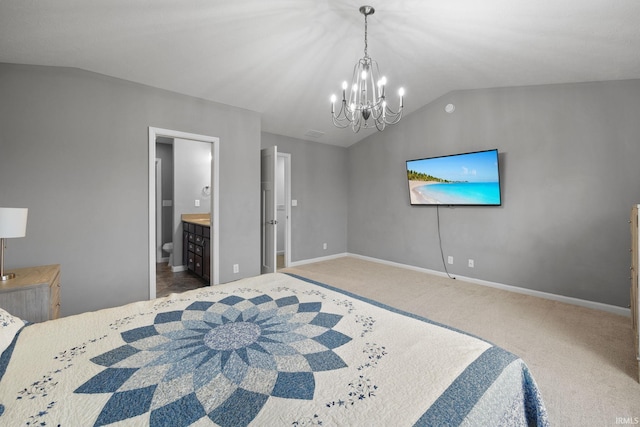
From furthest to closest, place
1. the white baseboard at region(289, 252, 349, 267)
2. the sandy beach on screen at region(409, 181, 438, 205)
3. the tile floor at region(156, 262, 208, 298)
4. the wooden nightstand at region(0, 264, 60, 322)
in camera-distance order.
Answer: the white baseboard at region(289, 252, 349, 267) → the sandy beach on screen at region(409, 181, 438, 205) → the tile floor at region(156, 262, 208, 298) → the wooden nightstand at region(0, 264, 60, 322)

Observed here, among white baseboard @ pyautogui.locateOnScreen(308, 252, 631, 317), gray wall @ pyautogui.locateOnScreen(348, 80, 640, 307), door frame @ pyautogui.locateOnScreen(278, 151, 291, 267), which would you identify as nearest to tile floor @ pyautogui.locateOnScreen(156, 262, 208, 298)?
door frame @ pyautogui.locateOnScreen(278, 151, 291, 267)

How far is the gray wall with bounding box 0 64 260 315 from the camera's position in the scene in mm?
2617

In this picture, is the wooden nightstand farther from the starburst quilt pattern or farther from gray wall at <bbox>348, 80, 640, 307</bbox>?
gray wall at <bbox>348, 80, 640, 307</bbox>

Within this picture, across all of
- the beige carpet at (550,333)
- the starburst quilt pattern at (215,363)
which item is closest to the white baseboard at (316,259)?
the beige carpet at (550,333)

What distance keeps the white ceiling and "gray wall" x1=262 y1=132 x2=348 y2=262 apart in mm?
1738

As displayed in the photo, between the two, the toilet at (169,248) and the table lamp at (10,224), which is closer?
the table lamp at (10,224)

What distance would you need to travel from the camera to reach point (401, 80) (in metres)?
3.80

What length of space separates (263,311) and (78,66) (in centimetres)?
306

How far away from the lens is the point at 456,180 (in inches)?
167

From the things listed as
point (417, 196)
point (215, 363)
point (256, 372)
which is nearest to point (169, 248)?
point (417, 196)

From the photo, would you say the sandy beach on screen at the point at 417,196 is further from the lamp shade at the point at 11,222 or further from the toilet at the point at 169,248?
the lamp shade at the point at 11,222

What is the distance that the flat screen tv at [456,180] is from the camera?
3889mm

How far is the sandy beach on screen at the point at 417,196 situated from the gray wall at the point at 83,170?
334cm

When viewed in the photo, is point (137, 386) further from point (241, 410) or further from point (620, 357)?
point (620, 357)
